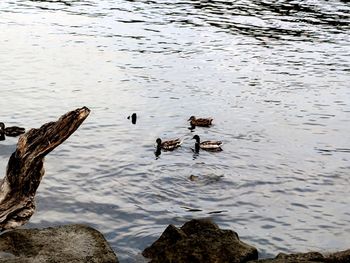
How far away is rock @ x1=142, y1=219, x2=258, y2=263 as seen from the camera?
12811 mm

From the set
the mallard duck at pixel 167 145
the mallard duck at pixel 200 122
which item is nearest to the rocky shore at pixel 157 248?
the mallard duck at pixel 167 145

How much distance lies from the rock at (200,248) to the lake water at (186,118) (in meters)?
0.92

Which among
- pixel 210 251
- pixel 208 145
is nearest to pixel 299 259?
pixel 210 251

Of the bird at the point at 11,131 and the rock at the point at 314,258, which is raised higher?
the rock at the point at 314,258

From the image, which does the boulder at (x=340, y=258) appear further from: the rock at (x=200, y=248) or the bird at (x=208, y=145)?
the bird at (x=208, y=145)

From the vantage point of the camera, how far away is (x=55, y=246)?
1330cm

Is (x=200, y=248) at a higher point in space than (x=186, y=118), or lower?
higher

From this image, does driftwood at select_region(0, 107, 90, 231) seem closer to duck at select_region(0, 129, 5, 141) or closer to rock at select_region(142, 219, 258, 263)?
rock at select_region(142, 219, 258, 263)

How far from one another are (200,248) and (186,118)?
1345 cm

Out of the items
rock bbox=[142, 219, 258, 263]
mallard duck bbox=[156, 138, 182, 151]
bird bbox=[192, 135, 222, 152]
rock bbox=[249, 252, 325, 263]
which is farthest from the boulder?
mallard duck bbox=[156, 138, 182, 151]

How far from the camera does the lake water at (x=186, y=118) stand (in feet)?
54.3

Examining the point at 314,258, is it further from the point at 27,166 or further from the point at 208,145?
the point at 208,145

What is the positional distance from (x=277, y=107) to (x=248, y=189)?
33.2 feet

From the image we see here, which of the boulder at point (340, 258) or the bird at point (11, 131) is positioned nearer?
the boulder at point (340, 258)
